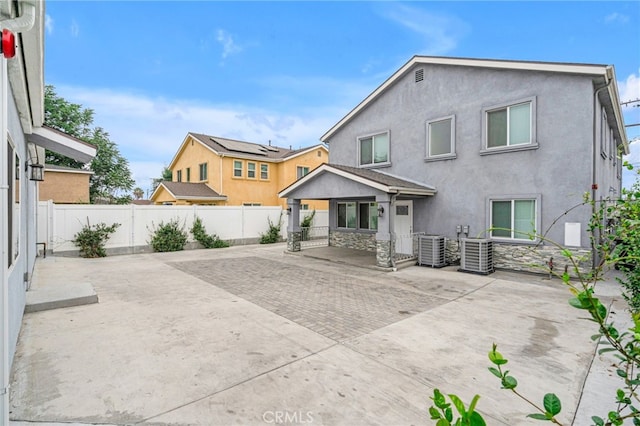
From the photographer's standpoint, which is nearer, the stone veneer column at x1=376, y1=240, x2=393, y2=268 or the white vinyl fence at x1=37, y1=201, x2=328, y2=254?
the stone veneer column at x1=376, y1=240, x2=393, y2=268

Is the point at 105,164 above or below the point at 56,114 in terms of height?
below

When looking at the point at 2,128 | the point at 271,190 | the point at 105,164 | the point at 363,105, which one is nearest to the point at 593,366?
the point at 2,128

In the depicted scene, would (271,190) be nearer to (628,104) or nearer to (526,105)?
(526,105)

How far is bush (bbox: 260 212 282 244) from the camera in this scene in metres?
18.3

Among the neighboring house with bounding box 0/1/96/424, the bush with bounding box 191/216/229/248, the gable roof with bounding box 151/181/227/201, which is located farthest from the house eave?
the neighboring house with bounding box 0/1/96/424

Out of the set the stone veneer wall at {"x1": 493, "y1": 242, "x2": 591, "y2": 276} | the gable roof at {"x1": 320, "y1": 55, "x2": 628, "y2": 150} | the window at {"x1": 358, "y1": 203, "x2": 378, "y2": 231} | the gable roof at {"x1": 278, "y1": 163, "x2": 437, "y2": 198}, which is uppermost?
the gable roof at {"x1": 320, "y1": 55, "x2": 628, "y2": 150}

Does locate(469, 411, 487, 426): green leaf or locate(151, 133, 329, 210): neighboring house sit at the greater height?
locate(151, 133, 329, 210): neighboring house

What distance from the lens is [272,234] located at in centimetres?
1866

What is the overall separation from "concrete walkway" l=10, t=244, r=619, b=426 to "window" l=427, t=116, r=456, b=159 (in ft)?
18.0

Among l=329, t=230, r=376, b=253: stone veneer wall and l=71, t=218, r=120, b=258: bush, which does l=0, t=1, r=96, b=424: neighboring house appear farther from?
l=329, t=230, r=376, b=253: stone veneer wall

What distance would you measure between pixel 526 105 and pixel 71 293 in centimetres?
1329

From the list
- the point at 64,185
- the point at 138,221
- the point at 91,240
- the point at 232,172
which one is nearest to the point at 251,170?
the point at 232,172

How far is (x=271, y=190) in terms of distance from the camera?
2492cm

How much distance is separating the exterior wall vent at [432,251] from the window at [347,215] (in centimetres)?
429
